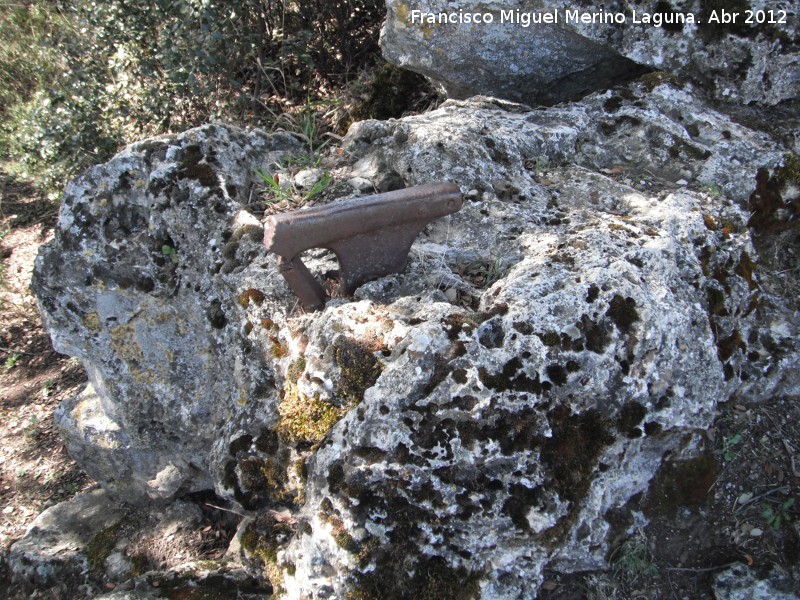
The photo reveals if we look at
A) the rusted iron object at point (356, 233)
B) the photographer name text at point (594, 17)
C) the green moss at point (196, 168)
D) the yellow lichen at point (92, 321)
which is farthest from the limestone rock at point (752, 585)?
the yellow lichen at point (92, 321)

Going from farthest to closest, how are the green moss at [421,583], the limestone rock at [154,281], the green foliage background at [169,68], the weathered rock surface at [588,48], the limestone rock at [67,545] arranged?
the green foliage background at [169,68] < the weathered rock surface at [588,48] < the limestone rock at [67,545] < the limestone rock at [154,281] < the green moss at [421,583]

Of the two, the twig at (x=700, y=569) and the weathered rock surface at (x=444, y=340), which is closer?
the weathered rock surface at (x=444, y=340)

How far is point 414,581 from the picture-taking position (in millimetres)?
2141

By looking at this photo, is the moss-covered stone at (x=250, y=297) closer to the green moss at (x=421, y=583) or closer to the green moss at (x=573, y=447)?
the green moss at (x=421, y=583)

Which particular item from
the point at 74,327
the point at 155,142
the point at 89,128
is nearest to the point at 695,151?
the point at 155,142

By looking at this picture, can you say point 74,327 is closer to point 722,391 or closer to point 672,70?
point 722,391

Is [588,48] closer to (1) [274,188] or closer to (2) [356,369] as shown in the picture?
(1) [274,188]

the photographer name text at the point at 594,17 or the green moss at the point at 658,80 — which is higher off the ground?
the photographer name text at the point at 594,17

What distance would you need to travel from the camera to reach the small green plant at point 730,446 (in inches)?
103

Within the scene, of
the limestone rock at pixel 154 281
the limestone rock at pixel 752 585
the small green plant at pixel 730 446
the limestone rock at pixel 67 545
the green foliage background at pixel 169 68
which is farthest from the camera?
the green foliage background at pixel 169 68

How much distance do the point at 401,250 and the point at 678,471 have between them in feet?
4.89

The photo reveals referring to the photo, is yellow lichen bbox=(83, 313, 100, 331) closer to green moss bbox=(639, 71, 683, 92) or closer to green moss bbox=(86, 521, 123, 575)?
green moss bbox=(86, 521, 123, 575)

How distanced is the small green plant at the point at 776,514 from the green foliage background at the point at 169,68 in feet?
13.7

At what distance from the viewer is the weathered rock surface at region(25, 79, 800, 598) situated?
84.4 inches
